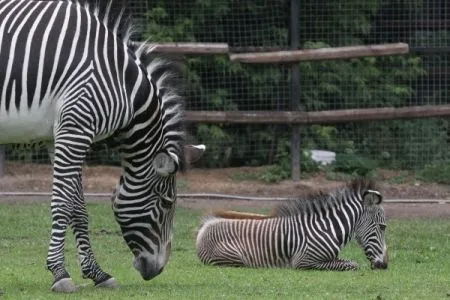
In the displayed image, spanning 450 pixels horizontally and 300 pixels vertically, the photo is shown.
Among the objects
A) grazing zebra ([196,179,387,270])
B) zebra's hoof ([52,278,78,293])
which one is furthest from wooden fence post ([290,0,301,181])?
zebra's hoof ([52,278,78,293])

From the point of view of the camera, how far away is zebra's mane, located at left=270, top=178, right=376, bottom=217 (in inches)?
479

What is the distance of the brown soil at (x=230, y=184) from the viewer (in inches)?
675

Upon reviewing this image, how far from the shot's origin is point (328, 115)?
18.4 metres

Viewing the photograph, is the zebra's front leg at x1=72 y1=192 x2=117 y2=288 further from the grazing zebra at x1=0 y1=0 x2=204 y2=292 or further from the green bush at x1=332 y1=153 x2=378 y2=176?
the green bush at x1=332 y1=153 x2=378 y2=176

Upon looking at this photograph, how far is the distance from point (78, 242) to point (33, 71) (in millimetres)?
1464

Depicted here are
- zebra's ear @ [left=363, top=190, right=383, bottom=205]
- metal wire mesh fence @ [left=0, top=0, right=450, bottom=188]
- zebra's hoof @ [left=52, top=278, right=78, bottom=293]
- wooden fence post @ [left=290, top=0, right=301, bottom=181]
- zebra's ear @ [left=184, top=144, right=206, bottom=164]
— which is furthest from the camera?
metal wire mesh fence @ [left=0, top=0, right=450, bottom=188]

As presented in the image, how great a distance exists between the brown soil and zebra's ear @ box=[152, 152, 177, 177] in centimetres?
706

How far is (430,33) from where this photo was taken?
19.8 m

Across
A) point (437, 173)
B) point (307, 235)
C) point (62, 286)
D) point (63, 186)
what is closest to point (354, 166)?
point (437, 173)

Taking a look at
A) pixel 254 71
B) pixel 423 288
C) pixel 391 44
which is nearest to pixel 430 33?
pixel 391 44

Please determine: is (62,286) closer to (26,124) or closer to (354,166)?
(26,124)

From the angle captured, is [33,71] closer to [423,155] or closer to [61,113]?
[61,113]

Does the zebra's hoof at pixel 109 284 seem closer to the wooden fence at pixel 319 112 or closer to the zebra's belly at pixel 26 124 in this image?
the zebra's belly at pixel 26 124

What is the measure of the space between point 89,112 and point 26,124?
0.50 m
